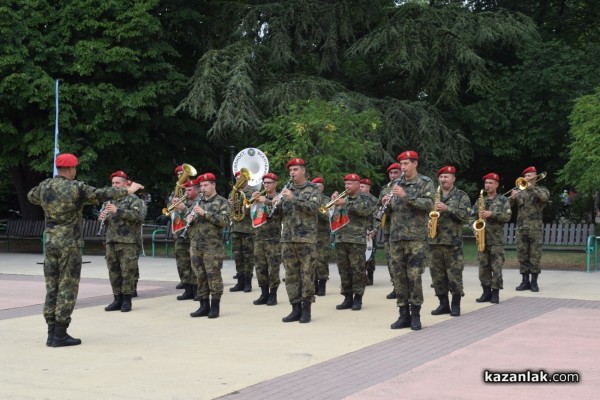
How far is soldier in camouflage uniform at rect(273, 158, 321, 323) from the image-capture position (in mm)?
10945

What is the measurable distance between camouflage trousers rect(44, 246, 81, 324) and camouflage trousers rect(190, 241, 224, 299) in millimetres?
2300

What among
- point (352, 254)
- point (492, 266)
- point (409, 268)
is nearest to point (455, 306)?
point (409, 268)

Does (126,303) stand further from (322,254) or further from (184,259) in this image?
(322,254)

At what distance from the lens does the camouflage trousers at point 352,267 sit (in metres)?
12.1

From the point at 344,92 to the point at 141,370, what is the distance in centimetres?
1884

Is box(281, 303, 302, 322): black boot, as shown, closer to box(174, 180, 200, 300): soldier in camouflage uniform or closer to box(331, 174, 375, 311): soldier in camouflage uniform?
box(331, 174, 375, 311): soldier in camouflage uniform

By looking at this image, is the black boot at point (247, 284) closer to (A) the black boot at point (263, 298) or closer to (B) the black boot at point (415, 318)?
(A) the black boot at point (263, 298)

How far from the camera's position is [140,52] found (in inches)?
979

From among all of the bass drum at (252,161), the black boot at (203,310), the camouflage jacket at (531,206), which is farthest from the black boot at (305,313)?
the bass drum at (252,161)

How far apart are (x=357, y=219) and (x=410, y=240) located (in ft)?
7.57

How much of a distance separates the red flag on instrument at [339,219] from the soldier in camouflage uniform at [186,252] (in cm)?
239

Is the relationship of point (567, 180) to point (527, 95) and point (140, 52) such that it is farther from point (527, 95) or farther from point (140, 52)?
point (140, 52)

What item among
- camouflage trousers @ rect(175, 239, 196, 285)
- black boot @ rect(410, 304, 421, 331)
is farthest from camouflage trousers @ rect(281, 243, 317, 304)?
camouflage trousers @ rect(175, 239, 196, 285)

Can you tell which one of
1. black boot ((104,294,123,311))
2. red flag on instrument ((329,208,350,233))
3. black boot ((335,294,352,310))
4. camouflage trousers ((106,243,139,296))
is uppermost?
red flag on instrument ((329,208,350,233))
